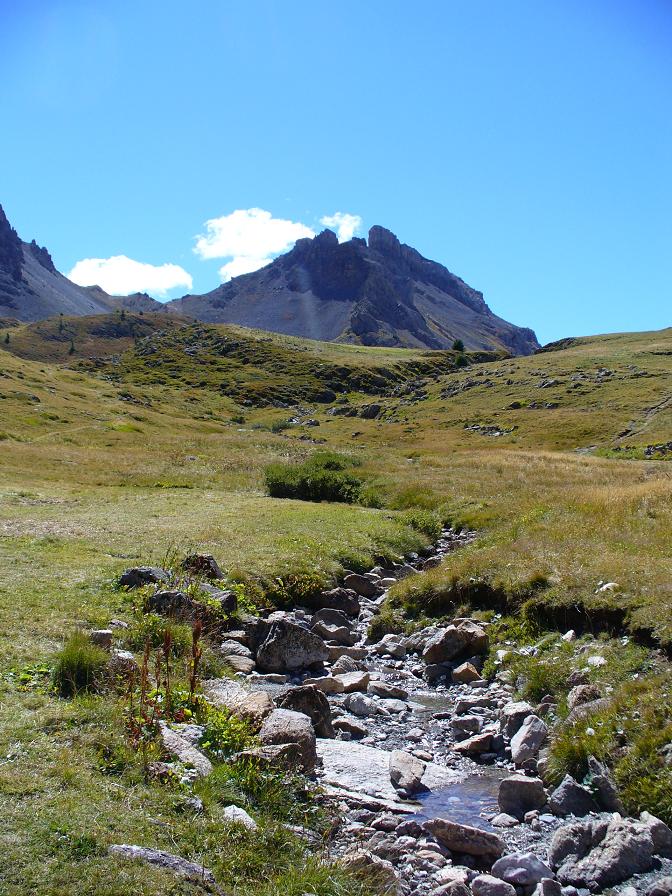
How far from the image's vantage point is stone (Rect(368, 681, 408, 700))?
12859 mm

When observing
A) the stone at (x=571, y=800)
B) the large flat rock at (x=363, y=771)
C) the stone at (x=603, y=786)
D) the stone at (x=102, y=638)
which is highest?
the stone at (x=102, y=638)

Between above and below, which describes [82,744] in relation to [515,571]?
below

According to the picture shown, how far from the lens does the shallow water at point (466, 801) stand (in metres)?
8.53

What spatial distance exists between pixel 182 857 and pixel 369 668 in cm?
852

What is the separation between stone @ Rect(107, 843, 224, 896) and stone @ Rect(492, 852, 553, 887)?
317 centimetres

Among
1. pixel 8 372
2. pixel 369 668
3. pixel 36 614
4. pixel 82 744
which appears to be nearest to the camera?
pixel 82 744

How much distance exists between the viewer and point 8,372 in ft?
375

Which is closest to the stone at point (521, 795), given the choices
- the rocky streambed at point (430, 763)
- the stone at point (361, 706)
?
the rocky streambed at point (430, 763)

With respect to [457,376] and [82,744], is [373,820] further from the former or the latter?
[457,376]

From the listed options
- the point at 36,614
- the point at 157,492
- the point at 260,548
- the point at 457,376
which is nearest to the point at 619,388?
the point at 457,376

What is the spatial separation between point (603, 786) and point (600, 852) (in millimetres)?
1352

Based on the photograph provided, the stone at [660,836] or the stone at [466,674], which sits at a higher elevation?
the stone at [660,836]

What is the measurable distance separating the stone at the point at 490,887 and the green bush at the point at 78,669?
564cm

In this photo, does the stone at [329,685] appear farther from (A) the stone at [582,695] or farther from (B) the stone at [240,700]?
(A) the stone at [582,695]
